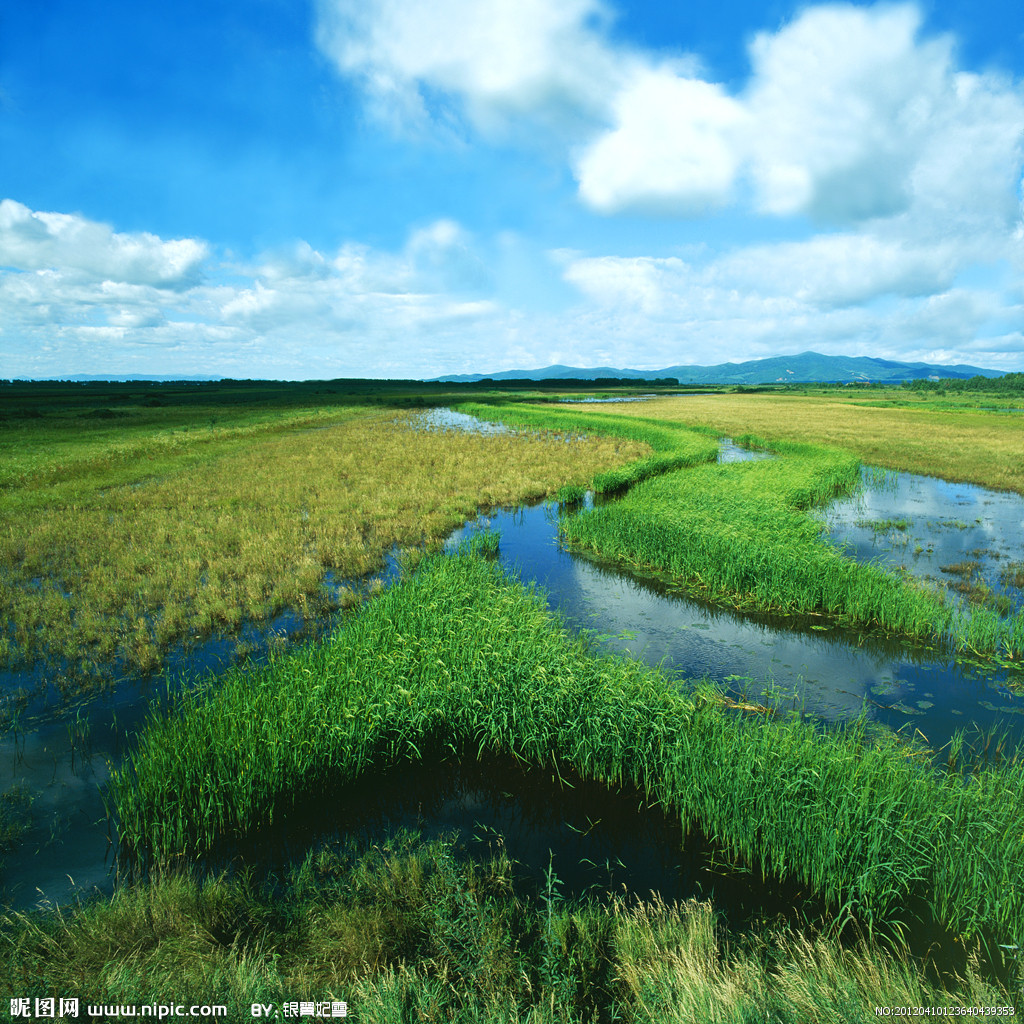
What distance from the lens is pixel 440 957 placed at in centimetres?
420

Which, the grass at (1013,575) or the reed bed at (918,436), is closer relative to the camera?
the grass at (1013,575)

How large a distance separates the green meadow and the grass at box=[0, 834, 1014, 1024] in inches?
1.0

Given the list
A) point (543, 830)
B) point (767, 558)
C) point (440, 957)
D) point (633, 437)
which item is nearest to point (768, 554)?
point (767, 558)

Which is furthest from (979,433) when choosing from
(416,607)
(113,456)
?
(113,456)

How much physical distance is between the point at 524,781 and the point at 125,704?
6.39 meters

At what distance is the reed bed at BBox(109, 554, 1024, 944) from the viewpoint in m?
4.98

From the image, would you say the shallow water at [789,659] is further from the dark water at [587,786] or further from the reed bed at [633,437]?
the reed bed at [633,437]

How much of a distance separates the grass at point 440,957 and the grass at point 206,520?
6.05 metres

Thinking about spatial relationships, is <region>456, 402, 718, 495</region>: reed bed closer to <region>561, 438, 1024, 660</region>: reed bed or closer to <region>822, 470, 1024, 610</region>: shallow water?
<region>561, 438, 1024, 660</region>: reed bed

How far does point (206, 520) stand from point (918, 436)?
1926 inches

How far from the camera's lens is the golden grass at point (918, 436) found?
92.6 ft

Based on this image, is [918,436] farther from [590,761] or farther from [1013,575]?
[590,761]

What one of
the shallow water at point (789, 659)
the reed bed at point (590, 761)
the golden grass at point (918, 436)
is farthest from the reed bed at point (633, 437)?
the reed bed at point (590, 761)

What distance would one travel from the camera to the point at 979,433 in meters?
41.8
